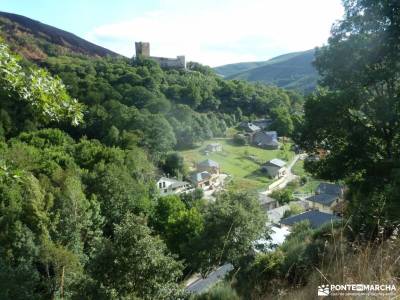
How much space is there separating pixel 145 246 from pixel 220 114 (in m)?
54.2

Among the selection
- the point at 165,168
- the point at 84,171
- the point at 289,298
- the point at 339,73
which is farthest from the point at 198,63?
the point at 289,298

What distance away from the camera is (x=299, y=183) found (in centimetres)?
4097

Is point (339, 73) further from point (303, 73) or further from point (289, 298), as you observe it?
point (303, 73)

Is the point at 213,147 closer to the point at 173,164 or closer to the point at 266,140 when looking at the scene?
the point at 173,164

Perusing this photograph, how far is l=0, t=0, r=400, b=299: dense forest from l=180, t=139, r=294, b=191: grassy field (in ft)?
40.4

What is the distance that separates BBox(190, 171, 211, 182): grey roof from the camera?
37719 mm

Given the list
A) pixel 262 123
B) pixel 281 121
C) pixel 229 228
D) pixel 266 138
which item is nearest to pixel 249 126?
pixel 266 138

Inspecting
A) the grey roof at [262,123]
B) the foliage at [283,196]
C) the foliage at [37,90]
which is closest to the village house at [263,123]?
the grey roof at [262,123]

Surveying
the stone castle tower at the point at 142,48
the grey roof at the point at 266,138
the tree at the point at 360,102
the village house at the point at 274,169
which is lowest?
the village house at the point at 274,169

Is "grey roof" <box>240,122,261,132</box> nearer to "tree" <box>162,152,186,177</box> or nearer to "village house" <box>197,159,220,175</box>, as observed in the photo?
"village house" <box>197,159,220,175</box>

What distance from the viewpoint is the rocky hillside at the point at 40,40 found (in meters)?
71.8

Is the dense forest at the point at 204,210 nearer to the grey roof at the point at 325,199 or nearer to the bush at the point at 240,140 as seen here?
the grey roof at the point at 325,199

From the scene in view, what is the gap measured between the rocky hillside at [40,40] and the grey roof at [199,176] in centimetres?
4264

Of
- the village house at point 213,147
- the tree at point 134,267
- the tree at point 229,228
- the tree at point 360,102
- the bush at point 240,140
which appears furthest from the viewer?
the bush at point 240,140
